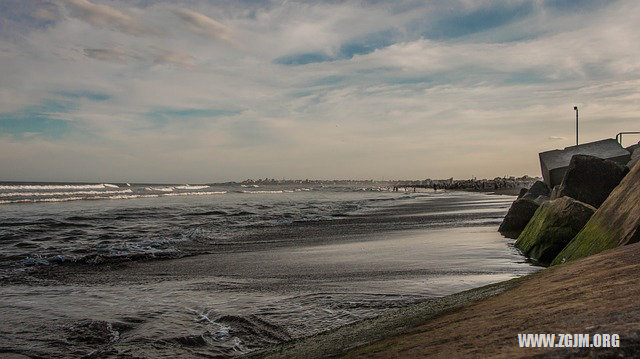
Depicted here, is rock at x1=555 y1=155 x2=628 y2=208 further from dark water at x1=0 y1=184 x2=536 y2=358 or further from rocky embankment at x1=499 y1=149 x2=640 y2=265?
dark water at x1=0 y1=184 x2=536 y2=358

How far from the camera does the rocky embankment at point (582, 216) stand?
506 centimetres

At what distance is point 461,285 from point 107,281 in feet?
18.2

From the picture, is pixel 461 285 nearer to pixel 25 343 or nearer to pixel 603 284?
pixel 603 284

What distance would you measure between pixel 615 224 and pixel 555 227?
2671mm

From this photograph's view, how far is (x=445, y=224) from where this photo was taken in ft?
53.7

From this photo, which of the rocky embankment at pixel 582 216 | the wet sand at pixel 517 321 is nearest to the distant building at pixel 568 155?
the rocky embankment at pixel 582 216

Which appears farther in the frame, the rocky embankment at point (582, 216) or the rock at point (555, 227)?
the rock at point (555, 227)

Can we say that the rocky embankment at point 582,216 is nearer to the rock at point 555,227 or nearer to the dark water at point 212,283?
the rock at point 555,227

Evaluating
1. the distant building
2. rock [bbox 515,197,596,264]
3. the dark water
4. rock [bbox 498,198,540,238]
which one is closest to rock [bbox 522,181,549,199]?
the distant building

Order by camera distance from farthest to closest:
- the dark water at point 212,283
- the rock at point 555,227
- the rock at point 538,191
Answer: the rock at point 538,191 → the rock at point 555,227 → the dark water at point 212,283

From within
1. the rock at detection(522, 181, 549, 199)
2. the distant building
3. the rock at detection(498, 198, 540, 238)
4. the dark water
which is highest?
the distant building

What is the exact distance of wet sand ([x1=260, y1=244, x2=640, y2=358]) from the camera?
2.17m

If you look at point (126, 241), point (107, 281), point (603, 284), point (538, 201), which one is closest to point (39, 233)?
point (126, 241)

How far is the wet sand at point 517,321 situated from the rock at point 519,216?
890 cm
